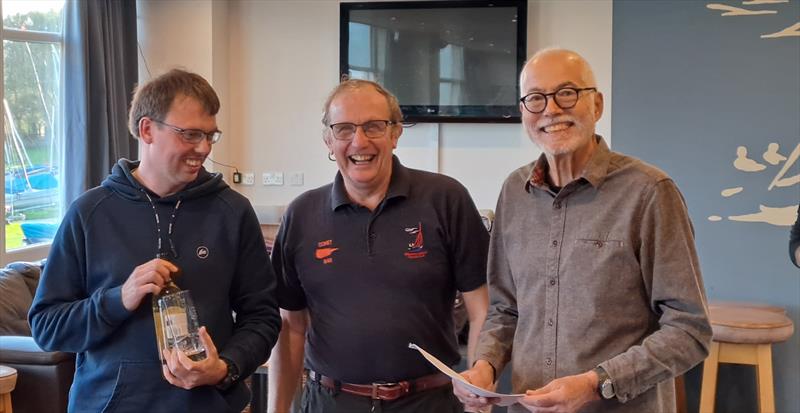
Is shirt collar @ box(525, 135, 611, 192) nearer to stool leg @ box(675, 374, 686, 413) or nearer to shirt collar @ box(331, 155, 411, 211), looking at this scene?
shirt collar @ box(331, 155, 411, 211)

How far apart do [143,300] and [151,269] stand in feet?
0.35

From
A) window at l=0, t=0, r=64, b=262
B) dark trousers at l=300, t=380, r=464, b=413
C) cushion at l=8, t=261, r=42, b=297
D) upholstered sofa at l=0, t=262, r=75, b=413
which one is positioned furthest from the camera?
window at l=0, t=0, r=64, b=262

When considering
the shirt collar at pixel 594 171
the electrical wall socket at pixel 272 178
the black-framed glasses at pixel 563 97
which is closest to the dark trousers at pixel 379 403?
the shirt collar at pixel 594 171

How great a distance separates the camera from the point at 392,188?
195cm

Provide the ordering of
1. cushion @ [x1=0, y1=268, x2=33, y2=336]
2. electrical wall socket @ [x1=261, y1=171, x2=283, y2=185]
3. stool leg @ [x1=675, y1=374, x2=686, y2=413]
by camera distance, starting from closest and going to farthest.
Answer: stool leg @ [x1=675, y1=374, x2=686, y2=413] < cushion @ [x1=0, y1=268, x2=33, y2=336] < electrical wall socket @ [x1=261, y1=171, x2=283, y2=185]

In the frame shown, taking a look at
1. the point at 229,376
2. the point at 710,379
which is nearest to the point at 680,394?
the point at 710,379

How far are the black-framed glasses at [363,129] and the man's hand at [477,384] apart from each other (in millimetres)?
607

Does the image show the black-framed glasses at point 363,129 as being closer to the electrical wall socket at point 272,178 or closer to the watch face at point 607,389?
the watch face at point 607,389

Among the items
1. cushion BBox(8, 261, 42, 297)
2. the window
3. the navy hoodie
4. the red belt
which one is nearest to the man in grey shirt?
the red belt

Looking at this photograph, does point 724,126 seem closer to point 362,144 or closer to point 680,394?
point 680,394

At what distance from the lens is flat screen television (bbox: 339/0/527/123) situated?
5.39 metres

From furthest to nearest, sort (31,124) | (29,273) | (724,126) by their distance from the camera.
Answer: (31,124)
(724,126)
(29,273)

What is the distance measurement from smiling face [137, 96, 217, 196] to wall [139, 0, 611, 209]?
13.2ft

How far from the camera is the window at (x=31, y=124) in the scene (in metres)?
5.00
